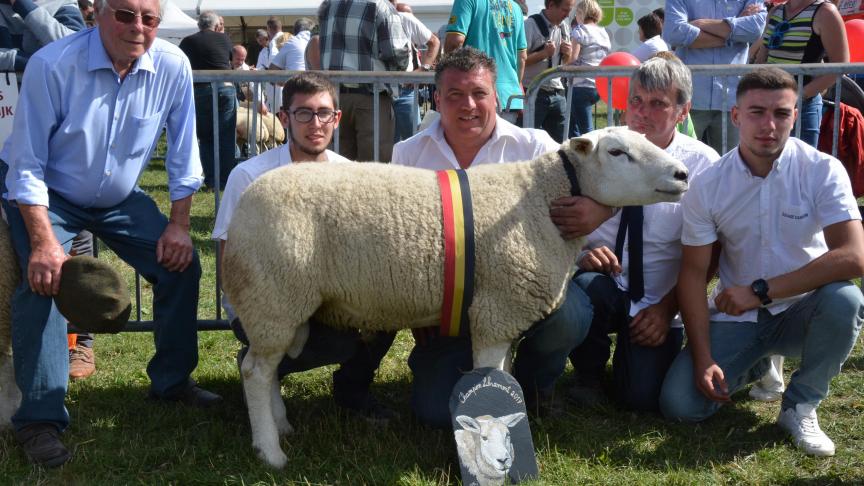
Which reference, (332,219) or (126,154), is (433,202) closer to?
(332,219)

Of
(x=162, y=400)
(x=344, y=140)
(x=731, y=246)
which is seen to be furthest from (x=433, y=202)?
(x=344, y=140)

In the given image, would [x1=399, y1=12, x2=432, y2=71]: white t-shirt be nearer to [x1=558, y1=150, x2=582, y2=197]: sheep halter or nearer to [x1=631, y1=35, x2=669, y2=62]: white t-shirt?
[x1=631, y1=35, x2=669, y2=62]: white t-shirt

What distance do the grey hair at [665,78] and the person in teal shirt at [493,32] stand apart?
9.93 feet

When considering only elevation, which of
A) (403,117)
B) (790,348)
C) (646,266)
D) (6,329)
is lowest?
(790,348)

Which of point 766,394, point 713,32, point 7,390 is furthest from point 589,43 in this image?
point 7,390

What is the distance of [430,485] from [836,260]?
5.75 feet

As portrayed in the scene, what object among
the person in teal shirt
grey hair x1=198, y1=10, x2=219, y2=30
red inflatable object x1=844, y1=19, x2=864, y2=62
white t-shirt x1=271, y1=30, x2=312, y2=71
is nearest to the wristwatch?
the person in teal shirt

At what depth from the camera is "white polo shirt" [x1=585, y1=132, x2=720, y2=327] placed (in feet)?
12.4

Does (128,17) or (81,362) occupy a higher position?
(128,17)

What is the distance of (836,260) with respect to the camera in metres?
3.37

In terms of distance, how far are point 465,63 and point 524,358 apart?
1.25 meters

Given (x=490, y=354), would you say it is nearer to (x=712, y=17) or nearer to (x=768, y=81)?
(x=768, y=81)

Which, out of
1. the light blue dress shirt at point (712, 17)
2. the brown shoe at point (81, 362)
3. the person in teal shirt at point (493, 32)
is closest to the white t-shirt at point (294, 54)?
the person in teal shirt at point (493, 32)

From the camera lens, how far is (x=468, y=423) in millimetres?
3055
